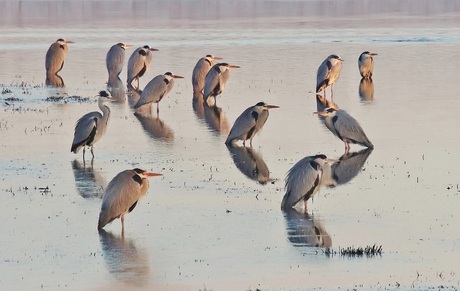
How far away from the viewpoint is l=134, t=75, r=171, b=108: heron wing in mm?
23234

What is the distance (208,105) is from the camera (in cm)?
2414

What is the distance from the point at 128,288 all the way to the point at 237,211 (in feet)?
10.9

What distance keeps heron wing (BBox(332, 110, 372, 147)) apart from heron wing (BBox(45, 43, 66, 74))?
1407 centimetres

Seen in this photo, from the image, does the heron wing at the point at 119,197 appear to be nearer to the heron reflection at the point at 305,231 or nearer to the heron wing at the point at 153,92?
the heron reflection at the point at 305,231

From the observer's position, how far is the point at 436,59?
32312 millimetres

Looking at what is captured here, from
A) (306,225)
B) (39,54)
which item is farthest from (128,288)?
(39,54)

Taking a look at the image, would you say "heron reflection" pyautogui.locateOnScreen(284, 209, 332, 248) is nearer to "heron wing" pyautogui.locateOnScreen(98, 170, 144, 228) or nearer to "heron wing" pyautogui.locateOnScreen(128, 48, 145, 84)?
"heron wing" pyautogui.locateOnScreen(98, 170, 144, 228)

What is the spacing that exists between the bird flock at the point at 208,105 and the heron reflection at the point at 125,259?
47 cm

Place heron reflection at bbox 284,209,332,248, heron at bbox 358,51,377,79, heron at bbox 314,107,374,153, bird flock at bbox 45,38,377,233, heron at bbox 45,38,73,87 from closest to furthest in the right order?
1. heron reflection at bbox 284,209,332,248
2. bird flock at bbox 45,38,377,233
3. heron at bbox 314,107,374,153
4. heron at bbox 358,51,377,79
5. heron at bbox 45,38,73,87

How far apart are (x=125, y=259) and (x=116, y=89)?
53.7 ft

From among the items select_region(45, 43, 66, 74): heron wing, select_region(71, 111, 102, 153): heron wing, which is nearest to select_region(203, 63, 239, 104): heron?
select_region(45, 43, 66, 74): heron wing

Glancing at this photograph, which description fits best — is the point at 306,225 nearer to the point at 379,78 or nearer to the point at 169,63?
the point at 379,78

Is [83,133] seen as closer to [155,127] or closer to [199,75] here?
[155,127]

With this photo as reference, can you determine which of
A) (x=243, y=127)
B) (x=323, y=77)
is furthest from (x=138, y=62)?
(x=243, y=127)
